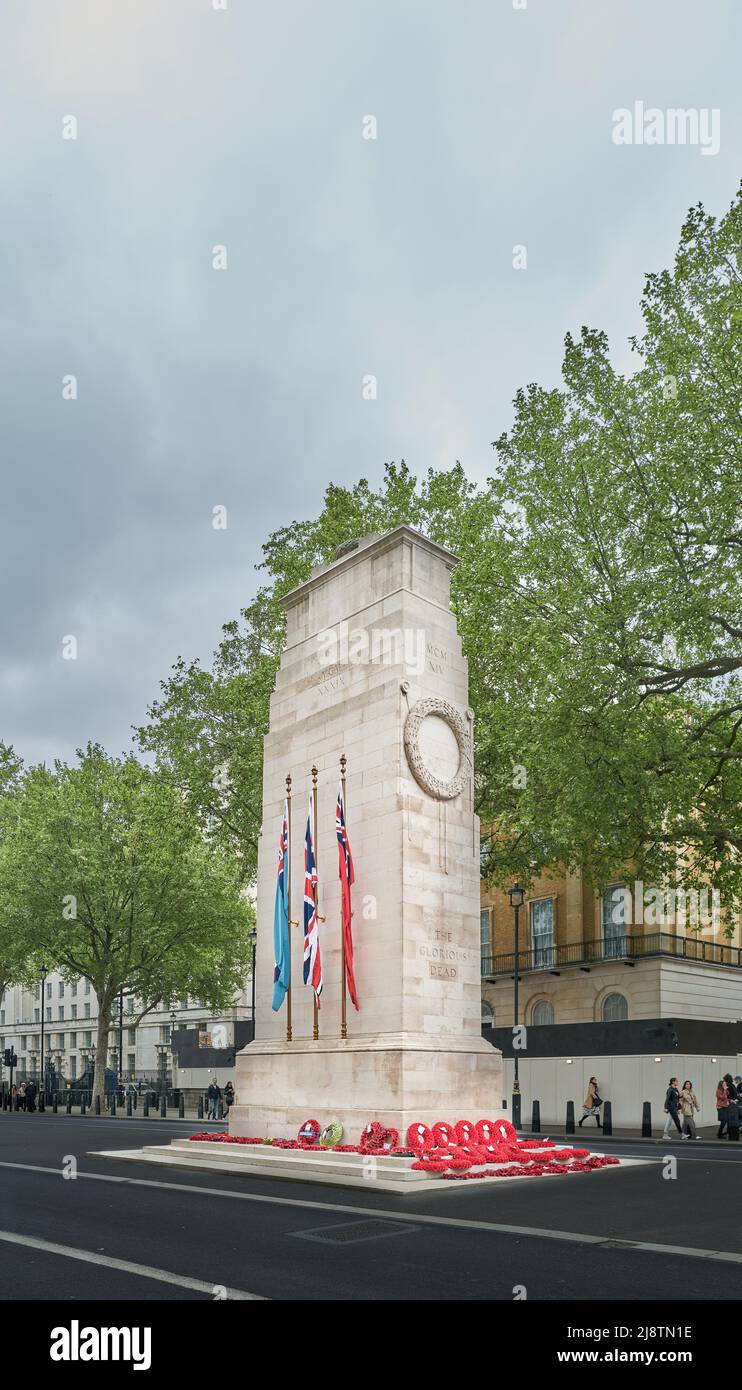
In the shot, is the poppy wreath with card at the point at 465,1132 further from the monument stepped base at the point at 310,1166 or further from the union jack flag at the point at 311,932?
the union jack flag at the point at 311,932

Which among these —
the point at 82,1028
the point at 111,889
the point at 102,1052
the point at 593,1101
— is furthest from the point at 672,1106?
the point at 82,1028

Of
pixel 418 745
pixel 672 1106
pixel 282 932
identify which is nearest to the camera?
pixel 418 745

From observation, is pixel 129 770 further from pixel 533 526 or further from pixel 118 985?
pixel 533 526

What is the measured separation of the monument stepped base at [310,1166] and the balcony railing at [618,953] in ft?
85.5

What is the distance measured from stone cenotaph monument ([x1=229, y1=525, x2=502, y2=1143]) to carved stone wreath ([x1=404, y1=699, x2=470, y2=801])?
1.5 inches

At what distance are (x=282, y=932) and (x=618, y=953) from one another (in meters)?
29.5

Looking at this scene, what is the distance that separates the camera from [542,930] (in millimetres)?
52375

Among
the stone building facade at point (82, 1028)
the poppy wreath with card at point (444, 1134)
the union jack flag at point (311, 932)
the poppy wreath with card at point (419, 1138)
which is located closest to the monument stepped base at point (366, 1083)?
the poppy wreath with card at point (419, 1138)

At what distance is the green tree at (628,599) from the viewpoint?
25094 mm

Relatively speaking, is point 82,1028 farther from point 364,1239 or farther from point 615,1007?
point 364,1239

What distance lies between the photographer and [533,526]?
96.9 ft

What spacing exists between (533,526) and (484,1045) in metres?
14.1

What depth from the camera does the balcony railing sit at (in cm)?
4641
